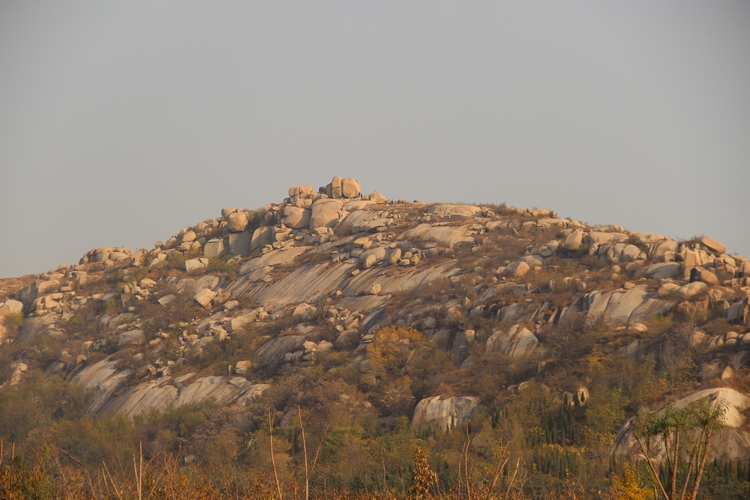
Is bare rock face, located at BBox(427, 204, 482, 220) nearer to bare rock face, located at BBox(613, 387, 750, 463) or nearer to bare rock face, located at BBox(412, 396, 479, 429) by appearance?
bare rock face, located at BBox(412, 396, 479, 429)

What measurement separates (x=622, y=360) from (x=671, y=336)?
2593 mm

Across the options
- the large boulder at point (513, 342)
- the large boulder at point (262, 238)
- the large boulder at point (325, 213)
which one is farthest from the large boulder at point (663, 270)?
the large boulder at point (262, 238)

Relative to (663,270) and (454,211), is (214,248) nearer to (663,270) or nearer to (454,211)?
(454,211)

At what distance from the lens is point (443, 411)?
43.0 m

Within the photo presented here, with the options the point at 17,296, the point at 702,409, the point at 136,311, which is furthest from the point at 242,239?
the point at 702,409

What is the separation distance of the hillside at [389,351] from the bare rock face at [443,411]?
116 mm

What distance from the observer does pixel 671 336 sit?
40938 millimetres

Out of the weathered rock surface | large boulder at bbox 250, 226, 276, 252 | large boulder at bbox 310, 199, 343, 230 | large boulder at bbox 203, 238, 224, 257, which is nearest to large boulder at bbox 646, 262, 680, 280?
the weathered rock surface

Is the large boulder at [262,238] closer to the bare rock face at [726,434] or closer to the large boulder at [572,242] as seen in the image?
the large boulder at [572,242]

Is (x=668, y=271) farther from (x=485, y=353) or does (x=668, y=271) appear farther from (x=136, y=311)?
(x=136, y=311)

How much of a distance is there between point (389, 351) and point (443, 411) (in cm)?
762

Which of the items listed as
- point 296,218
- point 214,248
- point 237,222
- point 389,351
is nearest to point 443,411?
point 389,351

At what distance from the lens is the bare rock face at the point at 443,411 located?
42.1 m

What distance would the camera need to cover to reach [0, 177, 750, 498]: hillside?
123 feet
